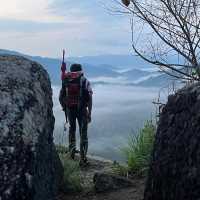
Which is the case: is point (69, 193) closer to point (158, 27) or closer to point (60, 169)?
point (60, 169)

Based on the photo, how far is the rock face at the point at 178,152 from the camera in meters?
5.19

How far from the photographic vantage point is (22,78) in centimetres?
615

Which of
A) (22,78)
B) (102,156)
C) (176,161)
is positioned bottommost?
(102,156)

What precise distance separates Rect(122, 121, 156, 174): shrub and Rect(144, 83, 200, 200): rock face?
142 inches

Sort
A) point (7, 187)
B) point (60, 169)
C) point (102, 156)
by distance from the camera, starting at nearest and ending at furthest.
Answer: point (7, 187)
point (60, 169)
point (102, 156)

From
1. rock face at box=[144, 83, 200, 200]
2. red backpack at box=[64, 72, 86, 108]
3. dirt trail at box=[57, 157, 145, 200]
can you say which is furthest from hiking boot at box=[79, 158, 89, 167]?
rock face at box=[144, 83, 200, 200]

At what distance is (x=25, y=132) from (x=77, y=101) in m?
5.21

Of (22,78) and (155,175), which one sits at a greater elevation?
(22,78)

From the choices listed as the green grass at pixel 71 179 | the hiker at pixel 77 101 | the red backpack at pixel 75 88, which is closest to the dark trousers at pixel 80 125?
the hiker at pixel 77 101

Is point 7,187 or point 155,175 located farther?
point 155,175

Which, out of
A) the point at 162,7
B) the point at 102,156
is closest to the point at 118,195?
the point at 162,7

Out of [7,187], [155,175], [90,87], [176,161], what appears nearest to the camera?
[7,187]

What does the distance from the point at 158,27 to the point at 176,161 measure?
4.09 meters

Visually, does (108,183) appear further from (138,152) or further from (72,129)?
(72,129)
